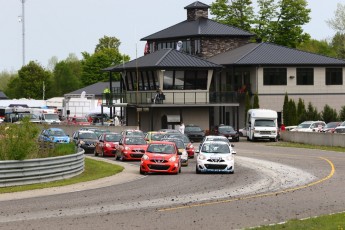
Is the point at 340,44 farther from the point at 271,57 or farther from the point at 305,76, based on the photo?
the point at 271,57

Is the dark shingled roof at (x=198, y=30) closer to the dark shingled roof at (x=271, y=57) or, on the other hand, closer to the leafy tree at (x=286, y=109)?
the dark shingled roof at (x=271, y=57)

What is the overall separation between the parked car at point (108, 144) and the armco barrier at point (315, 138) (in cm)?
1592

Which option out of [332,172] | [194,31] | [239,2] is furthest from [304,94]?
[332,172]

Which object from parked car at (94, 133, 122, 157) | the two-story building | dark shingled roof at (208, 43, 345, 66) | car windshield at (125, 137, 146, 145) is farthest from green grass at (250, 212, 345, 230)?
dark shingled roof at (208, 43, 345, 66)

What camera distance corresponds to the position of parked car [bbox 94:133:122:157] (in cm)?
5034

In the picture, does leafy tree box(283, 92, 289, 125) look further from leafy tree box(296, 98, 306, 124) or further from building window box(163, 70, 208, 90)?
building window box(163, 70, 208, 90)

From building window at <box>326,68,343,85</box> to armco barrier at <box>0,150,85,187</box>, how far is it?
53.2 m

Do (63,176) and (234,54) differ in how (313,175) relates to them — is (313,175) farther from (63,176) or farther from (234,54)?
(234,54)

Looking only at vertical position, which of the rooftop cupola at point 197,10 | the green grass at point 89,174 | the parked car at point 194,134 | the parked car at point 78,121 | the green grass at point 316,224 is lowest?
the green grass at point 89,174

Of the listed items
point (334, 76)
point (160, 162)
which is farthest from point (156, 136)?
point (334, 76)

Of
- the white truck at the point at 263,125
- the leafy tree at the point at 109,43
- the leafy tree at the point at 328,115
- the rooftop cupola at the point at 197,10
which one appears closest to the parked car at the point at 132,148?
the white truck at the point at 263,125

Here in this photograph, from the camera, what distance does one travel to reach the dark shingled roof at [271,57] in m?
81.9

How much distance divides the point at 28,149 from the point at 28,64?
447ft

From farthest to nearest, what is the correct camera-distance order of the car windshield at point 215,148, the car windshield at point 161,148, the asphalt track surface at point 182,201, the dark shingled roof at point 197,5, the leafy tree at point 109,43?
the leafy tree at point 109,43 → the dark shingled roof at point 197,5 → the car windshield at point 215,148 → the car windshield at point 161,148 → the asphalt track surface at point 182,201
